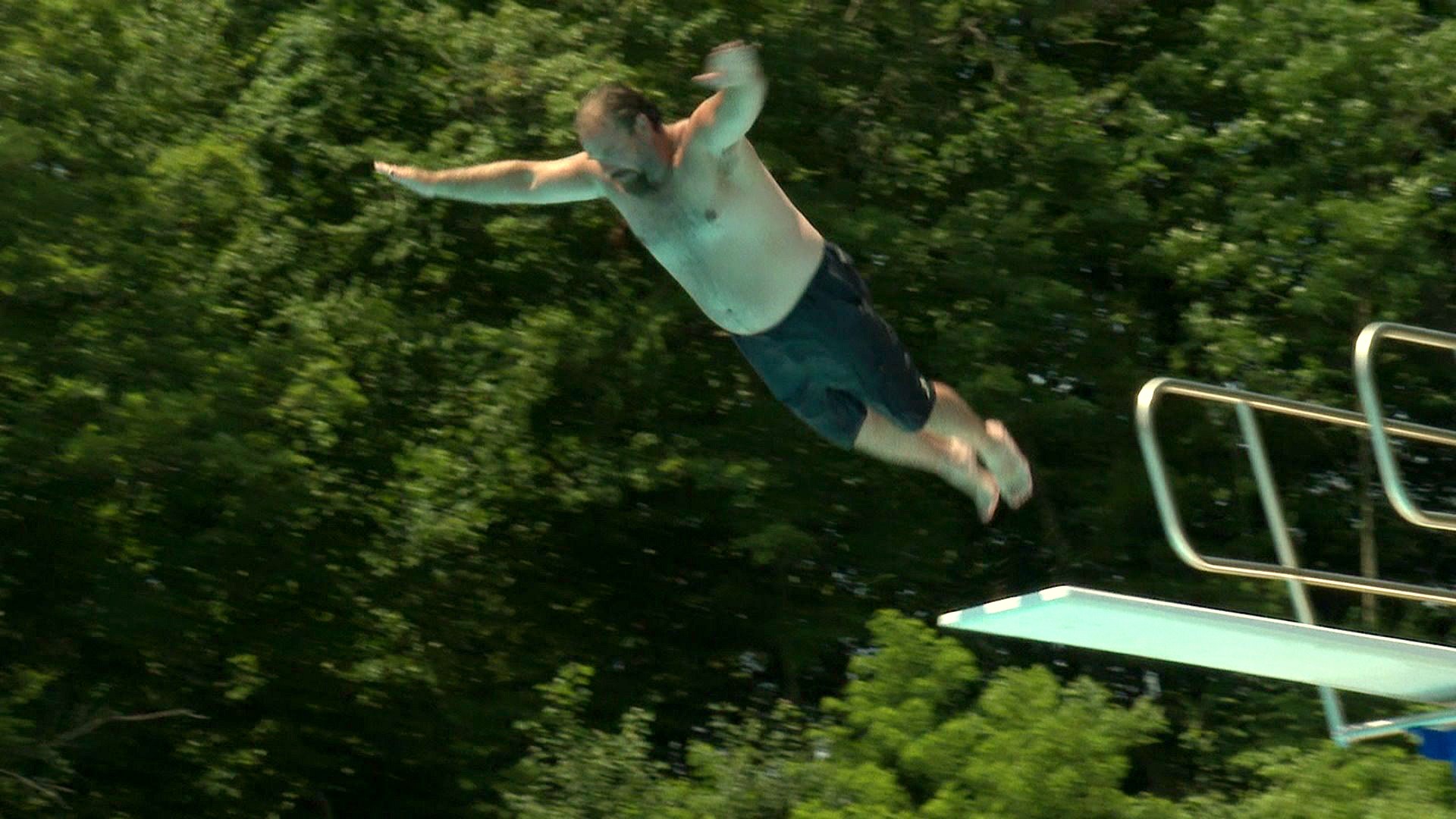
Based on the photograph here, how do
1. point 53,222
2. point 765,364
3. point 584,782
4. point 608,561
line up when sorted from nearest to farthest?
1. point 765,364
2. point 584,782
3. point 53,222
4. point 608,561

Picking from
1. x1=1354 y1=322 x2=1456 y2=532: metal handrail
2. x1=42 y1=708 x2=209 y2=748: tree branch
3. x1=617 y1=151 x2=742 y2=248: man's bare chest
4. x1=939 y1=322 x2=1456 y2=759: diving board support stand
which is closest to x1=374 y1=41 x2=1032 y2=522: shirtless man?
x1=617 y1=151 x2=742 y2=248: man's bare chest

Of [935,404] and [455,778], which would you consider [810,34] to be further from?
[935,404]

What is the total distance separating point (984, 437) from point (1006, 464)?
0.34 feet

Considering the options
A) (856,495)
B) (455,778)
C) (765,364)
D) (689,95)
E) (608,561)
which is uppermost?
(765,364)

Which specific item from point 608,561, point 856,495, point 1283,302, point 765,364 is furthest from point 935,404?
point 608,561

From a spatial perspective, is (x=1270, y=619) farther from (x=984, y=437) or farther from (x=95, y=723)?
(x=95, y=723)

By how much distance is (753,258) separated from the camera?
4.92 m

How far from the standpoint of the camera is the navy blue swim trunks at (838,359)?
16.6ft

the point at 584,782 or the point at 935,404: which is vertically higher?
the point at 935,404

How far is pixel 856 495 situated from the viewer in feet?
42.4

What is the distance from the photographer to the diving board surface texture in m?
4.42

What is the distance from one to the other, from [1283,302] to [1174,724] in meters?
2.85

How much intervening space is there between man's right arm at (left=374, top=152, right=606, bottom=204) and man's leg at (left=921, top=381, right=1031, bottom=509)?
3.41ft

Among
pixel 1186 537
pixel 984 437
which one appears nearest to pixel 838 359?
pixel 984 437
